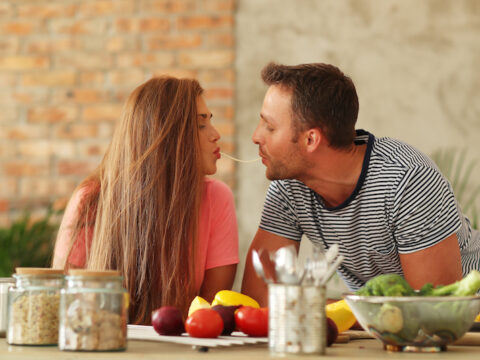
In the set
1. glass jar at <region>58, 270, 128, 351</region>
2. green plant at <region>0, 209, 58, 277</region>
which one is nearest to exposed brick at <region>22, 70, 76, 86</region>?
green plant at <region>0, 209, 58, 277</region>

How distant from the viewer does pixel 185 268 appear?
1780 mm

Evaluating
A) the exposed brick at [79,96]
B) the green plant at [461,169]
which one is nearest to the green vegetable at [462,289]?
→ the green plant at [461,169]

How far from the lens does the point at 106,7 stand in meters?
3.48

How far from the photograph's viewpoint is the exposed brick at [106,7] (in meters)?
3.47

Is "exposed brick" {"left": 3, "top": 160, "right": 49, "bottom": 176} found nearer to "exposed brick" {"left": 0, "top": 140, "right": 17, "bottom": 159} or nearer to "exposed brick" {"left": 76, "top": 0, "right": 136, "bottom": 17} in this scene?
"exposed brick" {"left": 0, "top": 140, "right": 17, "bottom": 159}

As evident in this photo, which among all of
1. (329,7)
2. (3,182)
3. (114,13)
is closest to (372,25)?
(329,7)

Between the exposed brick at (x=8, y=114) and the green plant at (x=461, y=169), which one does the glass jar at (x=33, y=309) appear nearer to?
the green plant at (x=461, y=169)

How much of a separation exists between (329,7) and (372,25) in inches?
9.4

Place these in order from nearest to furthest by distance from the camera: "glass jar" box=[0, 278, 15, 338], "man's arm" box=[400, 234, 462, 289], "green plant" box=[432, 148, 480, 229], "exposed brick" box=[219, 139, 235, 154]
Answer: "glass jar" box=[0, 278, 15, 338]
"man's arm" box=[400, 234, 462, 289]
"green plant" box=[432, 148, 480, 229]
"exposed brick" box=[219, 139, 235, 154]

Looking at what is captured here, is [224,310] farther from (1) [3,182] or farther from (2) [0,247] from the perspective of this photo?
(1) [3,182]

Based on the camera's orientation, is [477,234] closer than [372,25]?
Yes

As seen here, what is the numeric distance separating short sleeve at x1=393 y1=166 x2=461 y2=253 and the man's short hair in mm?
258

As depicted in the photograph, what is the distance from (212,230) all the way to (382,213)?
0.52 meters

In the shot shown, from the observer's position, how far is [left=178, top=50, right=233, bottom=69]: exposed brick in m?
3.40
